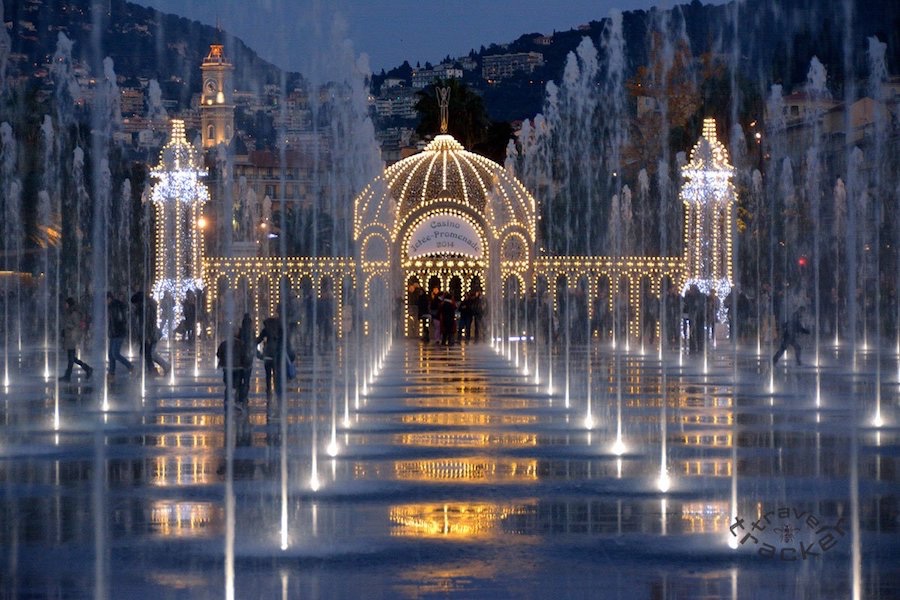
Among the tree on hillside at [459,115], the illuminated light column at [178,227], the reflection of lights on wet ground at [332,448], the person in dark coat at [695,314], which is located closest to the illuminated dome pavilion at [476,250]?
the illuminated light column at [178,227]

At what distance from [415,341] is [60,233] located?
1543 centimetres

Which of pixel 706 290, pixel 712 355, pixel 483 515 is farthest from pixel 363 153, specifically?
pixel 483 515

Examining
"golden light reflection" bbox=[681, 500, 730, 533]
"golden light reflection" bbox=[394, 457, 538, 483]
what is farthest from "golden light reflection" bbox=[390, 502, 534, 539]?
"golden light reflection" bbox=[394, 457, 538, 483]

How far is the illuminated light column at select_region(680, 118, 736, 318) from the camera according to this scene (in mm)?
44250

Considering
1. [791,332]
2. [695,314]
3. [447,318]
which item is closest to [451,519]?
[791,332]

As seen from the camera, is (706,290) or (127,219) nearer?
(706,290)

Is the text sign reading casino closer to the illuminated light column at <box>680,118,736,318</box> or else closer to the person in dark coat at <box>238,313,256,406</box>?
the illuminated light column at <box>680,118,736,318</box>

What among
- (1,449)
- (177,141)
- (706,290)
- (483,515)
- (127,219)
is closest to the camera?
(483,515)

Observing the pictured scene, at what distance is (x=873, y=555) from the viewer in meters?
10.6

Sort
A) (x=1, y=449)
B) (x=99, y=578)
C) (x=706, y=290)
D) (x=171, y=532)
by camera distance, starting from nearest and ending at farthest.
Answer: (x=99, y=578) → (x=171, y=532) → (x=1, y=449) → (x=706, y=290)

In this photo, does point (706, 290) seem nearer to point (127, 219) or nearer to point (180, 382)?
point (180, 382)

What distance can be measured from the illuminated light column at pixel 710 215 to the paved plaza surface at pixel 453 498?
66.2ft

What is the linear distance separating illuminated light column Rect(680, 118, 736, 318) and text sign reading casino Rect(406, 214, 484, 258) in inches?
231

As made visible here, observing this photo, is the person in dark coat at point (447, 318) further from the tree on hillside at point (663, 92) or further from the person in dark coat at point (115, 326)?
the tree on hillside at point (663, 92)
